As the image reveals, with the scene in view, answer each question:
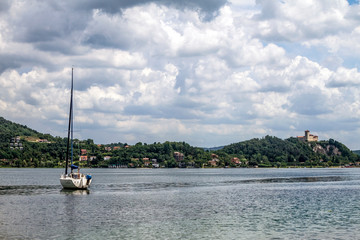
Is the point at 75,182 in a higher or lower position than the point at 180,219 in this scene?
higher

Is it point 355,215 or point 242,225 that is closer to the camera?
point 242,225

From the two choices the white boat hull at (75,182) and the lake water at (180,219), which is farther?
the white boat hull at (75,182)

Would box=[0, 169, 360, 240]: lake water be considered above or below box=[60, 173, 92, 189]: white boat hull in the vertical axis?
below

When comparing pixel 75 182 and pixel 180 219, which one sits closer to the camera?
pixel 180 219

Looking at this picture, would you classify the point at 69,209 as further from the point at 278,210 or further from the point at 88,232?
the point at 278,210

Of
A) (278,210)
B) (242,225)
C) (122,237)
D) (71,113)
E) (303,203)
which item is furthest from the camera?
(71,113)

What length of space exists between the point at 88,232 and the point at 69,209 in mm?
21654

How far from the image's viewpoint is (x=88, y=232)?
153 ft

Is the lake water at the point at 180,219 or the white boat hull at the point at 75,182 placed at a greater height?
the white boat hull at the point at 75,182

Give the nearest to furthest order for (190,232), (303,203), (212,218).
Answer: (190,232)
(212,218)
(303,203)

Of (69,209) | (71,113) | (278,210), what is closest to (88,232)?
(69,209)

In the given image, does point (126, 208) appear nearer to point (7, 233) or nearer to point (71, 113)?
point (7, 233)

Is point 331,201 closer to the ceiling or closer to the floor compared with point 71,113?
closer to the floor

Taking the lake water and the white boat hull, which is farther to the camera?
the white boat hull
